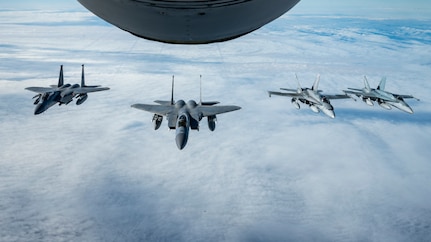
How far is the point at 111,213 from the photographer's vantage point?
285 feet

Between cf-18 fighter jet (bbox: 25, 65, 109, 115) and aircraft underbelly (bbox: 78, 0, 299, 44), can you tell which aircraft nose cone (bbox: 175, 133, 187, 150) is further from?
aircraft underbelly (bbox: 78, 0, 299, 44)

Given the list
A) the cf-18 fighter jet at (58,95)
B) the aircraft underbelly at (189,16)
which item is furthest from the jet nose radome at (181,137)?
the aircraft underbelly at (189,16)

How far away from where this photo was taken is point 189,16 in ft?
7.44

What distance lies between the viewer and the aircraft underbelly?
215cm

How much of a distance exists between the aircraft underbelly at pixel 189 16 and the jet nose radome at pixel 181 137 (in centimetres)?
2418

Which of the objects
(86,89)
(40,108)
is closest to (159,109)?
(86,89)

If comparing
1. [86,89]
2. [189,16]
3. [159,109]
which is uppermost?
[189,16]

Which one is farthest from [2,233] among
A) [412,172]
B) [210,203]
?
[412,172]

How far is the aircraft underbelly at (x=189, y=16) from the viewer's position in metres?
2.15

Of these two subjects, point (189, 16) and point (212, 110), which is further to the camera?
point (212, 110)

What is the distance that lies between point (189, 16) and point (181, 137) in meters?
24.9

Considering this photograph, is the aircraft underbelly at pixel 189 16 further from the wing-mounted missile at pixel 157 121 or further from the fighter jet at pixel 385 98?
the fighter jet at pixel 385 98

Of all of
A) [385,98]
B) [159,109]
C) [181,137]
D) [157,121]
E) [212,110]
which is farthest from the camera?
[385,98]

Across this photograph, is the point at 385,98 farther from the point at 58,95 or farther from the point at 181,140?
the point at 58,95
